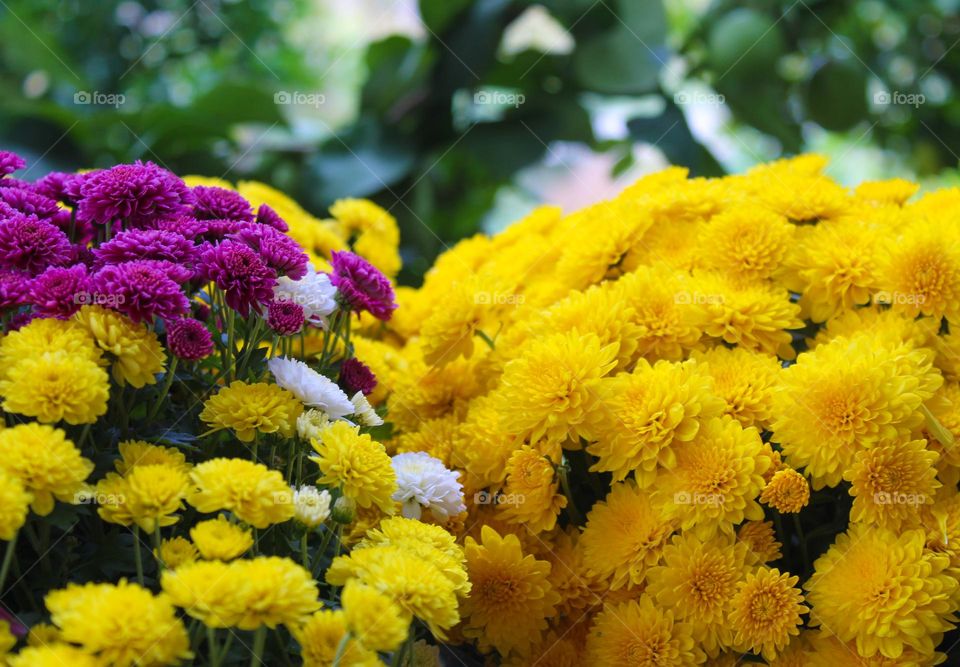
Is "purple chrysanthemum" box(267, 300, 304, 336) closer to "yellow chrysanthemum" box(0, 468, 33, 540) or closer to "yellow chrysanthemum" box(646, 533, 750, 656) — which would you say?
"yellow chrysanthemum" box(0, 468, 33, 540)

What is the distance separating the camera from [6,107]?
188cm

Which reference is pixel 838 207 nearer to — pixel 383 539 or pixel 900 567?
pixel 900 567

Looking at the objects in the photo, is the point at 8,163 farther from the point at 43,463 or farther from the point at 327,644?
the point at 327,644

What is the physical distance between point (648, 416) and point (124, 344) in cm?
43

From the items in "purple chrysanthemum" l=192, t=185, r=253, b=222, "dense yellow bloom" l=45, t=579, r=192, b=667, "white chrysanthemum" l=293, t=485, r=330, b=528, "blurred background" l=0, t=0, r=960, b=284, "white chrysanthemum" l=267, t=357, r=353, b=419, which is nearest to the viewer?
"dense yellow bloom" l=45, t=579, r=192, b=667

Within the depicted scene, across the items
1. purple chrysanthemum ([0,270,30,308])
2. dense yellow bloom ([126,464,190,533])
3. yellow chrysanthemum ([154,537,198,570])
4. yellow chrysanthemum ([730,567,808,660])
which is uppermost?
purple chrysanthemum ([0,270,30,308])

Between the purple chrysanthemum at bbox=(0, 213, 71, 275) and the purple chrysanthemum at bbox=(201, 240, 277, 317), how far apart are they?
0.12 metres

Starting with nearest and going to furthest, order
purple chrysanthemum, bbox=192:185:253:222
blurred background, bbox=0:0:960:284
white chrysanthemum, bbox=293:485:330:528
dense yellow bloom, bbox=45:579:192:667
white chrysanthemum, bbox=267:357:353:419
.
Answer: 1. dense yellow bloom, bbox=45:579:192:667
2. white chrysanthemum, bbox=293:485:330:528
3. white chrysanthemum, bbox=267:357:353:419
4. purple chrysanthemum, bbox=192:185:253:222
5. blurred background, bbox=0:0:960:284

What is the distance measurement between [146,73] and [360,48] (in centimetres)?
49

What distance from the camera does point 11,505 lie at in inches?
23.2

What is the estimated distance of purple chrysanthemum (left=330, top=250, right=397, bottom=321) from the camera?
92cm

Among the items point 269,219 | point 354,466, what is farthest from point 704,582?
point 269,219

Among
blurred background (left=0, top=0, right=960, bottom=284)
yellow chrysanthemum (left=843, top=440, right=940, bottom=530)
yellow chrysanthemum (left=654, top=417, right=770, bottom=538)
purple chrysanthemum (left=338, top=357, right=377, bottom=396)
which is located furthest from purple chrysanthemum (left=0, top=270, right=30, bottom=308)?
blurred background (left=0, top=0, right=960, bottom=284)

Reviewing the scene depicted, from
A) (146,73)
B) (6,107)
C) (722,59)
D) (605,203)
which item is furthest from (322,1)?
(605,203)
